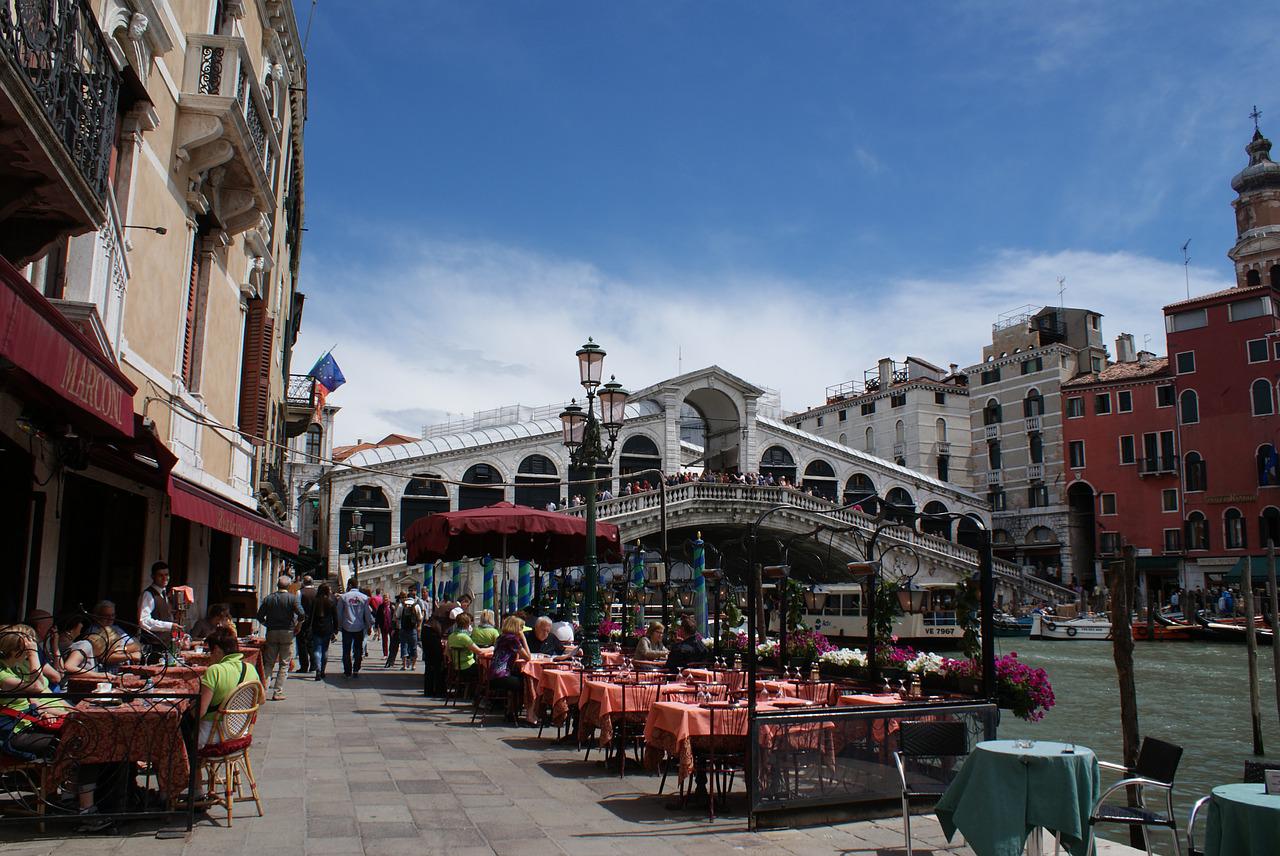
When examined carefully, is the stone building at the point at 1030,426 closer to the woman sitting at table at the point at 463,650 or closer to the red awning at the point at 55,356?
the woman sitting at table at the point at 463,650

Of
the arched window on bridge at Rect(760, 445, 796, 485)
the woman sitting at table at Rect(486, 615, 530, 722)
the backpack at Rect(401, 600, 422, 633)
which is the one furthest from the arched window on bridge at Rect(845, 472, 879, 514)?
the woman sitting at table at Rect(486, 615, 530, 722)

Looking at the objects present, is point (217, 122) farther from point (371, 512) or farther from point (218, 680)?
point (371, 512)

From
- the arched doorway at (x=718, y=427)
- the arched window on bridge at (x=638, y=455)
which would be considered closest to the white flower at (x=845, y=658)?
the arched window on bridge at (x=638, y=455)

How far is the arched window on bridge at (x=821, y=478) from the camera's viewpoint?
47.7m

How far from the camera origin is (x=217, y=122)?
11.7 metres

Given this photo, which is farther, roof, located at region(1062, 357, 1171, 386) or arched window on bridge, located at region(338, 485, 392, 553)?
roof, located at region(1062, 357, 1171, 386)

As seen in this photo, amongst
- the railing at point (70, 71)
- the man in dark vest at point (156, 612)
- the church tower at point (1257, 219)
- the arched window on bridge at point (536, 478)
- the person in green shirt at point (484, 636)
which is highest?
the church tower at point (1257, 219)

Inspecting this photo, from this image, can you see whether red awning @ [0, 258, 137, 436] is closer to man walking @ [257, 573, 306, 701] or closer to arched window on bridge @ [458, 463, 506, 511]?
man walking @ [257, 573, 306, 701]

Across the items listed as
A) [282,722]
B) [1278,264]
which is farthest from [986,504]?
[282,722]

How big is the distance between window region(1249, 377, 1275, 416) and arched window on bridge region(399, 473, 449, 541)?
32.2 meters

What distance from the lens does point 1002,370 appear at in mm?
50406

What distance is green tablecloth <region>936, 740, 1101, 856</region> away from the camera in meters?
5.10

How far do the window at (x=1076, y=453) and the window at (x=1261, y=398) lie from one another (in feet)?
23.9

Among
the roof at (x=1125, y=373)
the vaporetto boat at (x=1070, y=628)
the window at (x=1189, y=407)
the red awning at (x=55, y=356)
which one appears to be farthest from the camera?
the roof at (x=1125, y=373)
